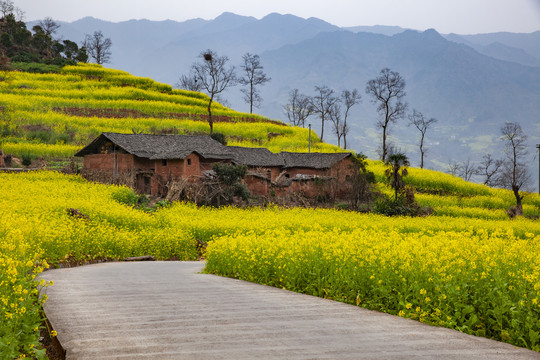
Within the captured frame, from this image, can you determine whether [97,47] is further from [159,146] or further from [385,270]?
[385,270]

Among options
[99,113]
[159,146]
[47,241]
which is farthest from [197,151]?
[99,113]

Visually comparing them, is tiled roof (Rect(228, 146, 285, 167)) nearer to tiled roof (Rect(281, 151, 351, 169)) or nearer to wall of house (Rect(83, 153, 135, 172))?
tiled roof (Rect(281, 151, 351, 169))

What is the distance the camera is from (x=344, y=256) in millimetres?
8719

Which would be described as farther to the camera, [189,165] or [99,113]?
[99,113]

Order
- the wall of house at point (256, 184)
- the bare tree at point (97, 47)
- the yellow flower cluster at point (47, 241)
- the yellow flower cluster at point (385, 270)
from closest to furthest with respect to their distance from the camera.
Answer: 1. the yellow flower cluster at point (47, 241)
2. the yellow flower cluster at point (385, 270)
3. the wall of house at point (256, 184)
4. the bare tree at point (97, 47)

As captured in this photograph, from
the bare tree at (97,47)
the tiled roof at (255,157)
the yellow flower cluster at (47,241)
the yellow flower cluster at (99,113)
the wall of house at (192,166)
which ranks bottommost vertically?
the yellow flower cluster at (47,241)

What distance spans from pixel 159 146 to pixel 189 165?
176 inches

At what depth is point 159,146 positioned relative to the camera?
130 feet

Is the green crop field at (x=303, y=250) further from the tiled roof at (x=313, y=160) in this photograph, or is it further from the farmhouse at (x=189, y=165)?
the tiled roof at (x=313, y=160)

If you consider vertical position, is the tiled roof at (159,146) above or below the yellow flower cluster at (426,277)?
above

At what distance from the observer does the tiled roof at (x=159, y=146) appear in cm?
3725

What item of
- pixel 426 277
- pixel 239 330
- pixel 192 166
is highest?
pixel 192 166

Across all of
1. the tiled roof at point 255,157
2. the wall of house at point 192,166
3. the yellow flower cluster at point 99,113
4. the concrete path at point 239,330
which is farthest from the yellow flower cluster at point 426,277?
the yellow flower cluster at point 99,113

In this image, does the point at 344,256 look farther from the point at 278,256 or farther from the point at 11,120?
the point at 11,120
